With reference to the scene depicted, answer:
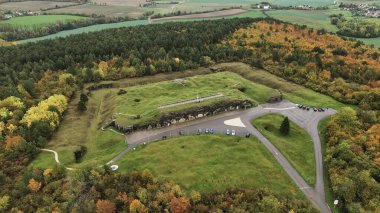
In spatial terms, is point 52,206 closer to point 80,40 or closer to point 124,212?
point 124,212

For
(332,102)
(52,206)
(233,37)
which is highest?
(233,37)

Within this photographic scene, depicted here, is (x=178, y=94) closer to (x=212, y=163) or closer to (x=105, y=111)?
(x=105, y=111)

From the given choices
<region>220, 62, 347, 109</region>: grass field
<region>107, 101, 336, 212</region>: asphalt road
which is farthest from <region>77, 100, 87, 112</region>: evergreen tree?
<region>220, 62, 347, 109</region>: grass field

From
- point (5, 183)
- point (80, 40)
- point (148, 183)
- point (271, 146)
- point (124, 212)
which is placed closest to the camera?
point (124, 212)

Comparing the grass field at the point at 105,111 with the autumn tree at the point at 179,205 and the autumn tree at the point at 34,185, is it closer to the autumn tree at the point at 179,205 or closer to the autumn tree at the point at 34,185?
the autumn tree at the point at 34,185

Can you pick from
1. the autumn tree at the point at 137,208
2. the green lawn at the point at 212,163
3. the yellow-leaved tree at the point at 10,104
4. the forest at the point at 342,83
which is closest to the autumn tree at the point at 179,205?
the autumn tree at the point at 137,208

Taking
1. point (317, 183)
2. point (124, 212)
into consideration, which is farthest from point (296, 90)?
point (124, 212)
